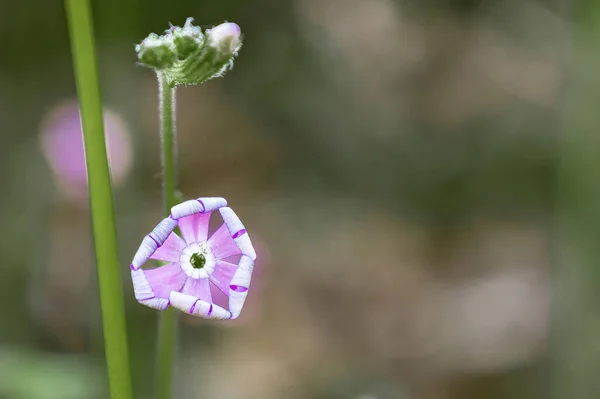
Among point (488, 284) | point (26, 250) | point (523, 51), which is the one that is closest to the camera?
point (26, 250)

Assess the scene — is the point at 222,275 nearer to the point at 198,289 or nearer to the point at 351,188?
the point at 198,289

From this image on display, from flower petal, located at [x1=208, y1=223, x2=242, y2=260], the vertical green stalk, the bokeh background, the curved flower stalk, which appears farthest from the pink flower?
the vertical green stalk

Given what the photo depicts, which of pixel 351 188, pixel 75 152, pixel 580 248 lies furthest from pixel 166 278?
pixel 351 188

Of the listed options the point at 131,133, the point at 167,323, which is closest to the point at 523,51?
the point at 131,133

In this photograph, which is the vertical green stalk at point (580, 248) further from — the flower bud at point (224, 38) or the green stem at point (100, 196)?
the green stem at point (100, 196)

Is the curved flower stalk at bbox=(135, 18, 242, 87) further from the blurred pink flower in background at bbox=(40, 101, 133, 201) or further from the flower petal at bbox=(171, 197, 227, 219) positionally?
the blurred pink flower in background at bbox=(40, 101, 133, 201)

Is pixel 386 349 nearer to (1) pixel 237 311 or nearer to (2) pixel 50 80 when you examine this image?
(2) pixel 50 80

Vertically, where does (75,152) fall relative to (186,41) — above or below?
above
